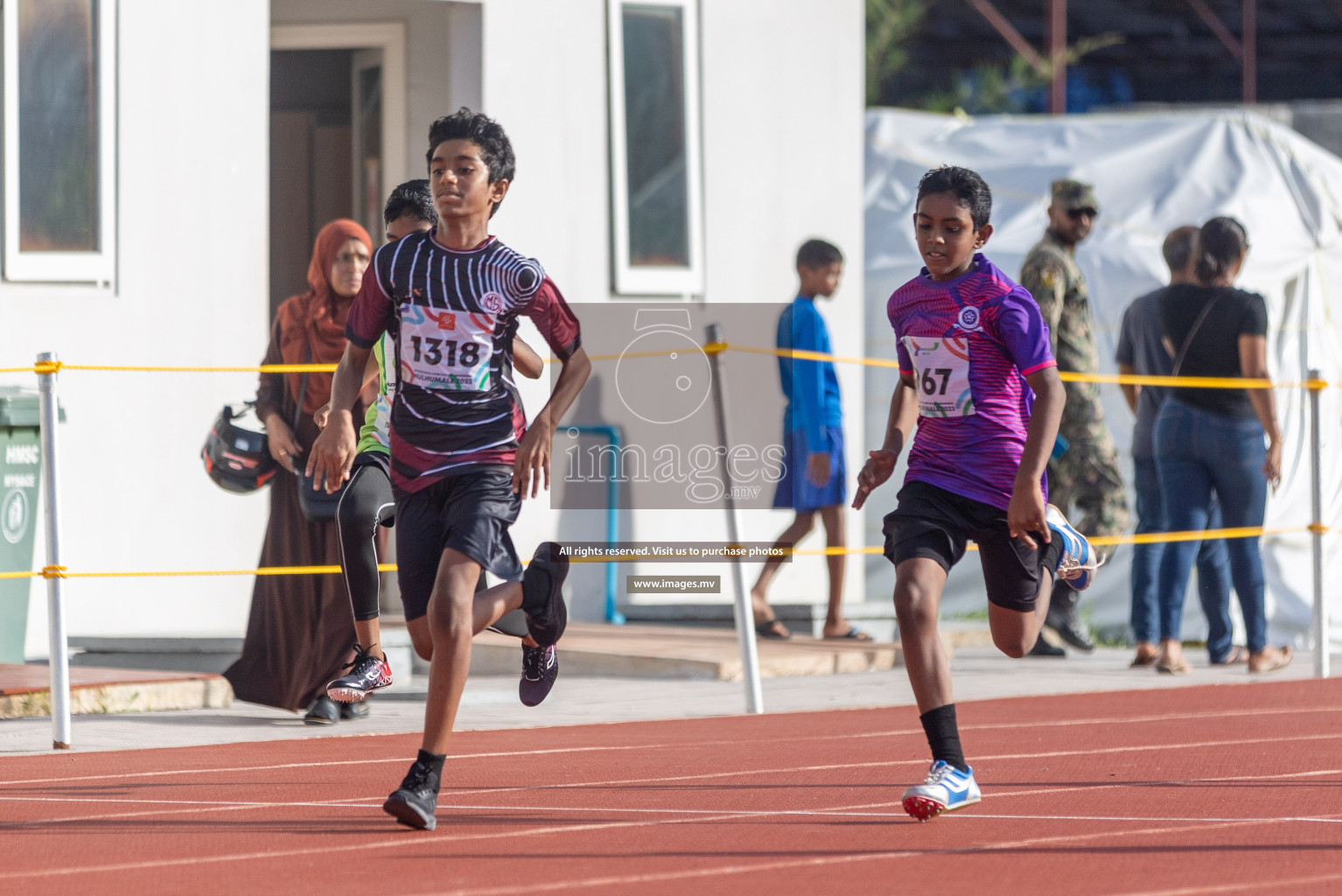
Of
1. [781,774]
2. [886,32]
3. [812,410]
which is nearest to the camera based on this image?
[781,774]

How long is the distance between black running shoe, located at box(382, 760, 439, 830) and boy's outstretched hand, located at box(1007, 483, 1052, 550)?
5.43 feet

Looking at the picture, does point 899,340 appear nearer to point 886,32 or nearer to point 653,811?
point 653,811

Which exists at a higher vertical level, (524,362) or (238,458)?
(524,362)

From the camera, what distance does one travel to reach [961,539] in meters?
5.52

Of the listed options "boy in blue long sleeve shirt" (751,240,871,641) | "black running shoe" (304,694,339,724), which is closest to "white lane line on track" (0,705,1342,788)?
"black running shoe" (304,694,339,724)

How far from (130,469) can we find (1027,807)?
18.2 ft

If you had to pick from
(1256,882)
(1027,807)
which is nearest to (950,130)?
(1027,807)

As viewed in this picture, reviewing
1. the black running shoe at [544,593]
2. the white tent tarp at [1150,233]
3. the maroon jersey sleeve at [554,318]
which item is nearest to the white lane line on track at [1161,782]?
the black running shoe at [544,593]

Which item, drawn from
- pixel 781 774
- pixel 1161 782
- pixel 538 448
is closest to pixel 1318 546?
pixel 1161 782

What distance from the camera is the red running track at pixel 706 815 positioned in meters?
4.41

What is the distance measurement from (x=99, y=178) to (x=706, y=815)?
18.2 feet

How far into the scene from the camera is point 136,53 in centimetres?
968

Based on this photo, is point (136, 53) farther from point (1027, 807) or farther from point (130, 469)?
point (1027, 807)

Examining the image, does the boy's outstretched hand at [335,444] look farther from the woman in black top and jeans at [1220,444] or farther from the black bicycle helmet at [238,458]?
the woman in black top and jeans at [1220,444]
